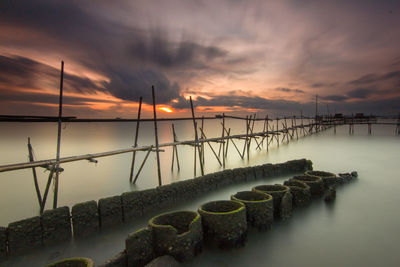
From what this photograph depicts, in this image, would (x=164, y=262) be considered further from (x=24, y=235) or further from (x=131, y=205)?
(x=24, y=235)

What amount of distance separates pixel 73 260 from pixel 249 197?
4.99 m

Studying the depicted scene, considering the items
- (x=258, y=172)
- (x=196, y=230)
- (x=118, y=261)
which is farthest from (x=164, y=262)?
(x=258, y=172)

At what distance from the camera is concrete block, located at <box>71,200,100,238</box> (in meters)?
5.88

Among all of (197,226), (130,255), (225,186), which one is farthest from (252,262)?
(225,186)

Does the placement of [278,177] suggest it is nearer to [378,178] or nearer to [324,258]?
[378,178]

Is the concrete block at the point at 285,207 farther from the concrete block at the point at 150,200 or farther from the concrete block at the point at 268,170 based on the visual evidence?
the concrete block at the point at 268,170

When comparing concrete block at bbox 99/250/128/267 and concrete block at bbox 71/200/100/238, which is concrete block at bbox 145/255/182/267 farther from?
concrete block at bbox 71/200/100/238

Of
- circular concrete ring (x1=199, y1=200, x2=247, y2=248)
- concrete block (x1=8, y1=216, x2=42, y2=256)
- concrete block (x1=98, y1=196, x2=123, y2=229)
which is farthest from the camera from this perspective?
concrete block (x1=98, y1=196, x2=123, y2=229)

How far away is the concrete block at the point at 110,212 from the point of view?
6.32 m

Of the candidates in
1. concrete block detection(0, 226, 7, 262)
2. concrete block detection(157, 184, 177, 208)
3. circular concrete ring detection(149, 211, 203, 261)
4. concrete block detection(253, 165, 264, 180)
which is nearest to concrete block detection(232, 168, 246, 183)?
concrete block detection(253, 165, 264, 180)

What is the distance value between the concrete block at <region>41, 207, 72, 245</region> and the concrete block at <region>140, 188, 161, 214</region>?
2144mm

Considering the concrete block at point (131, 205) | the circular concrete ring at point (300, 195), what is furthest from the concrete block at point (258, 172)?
the concrete block at point (131, 205)

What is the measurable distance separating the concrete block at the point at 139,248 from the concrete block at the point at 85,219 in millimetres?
2510

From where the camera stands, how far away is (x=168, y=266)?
406cm
